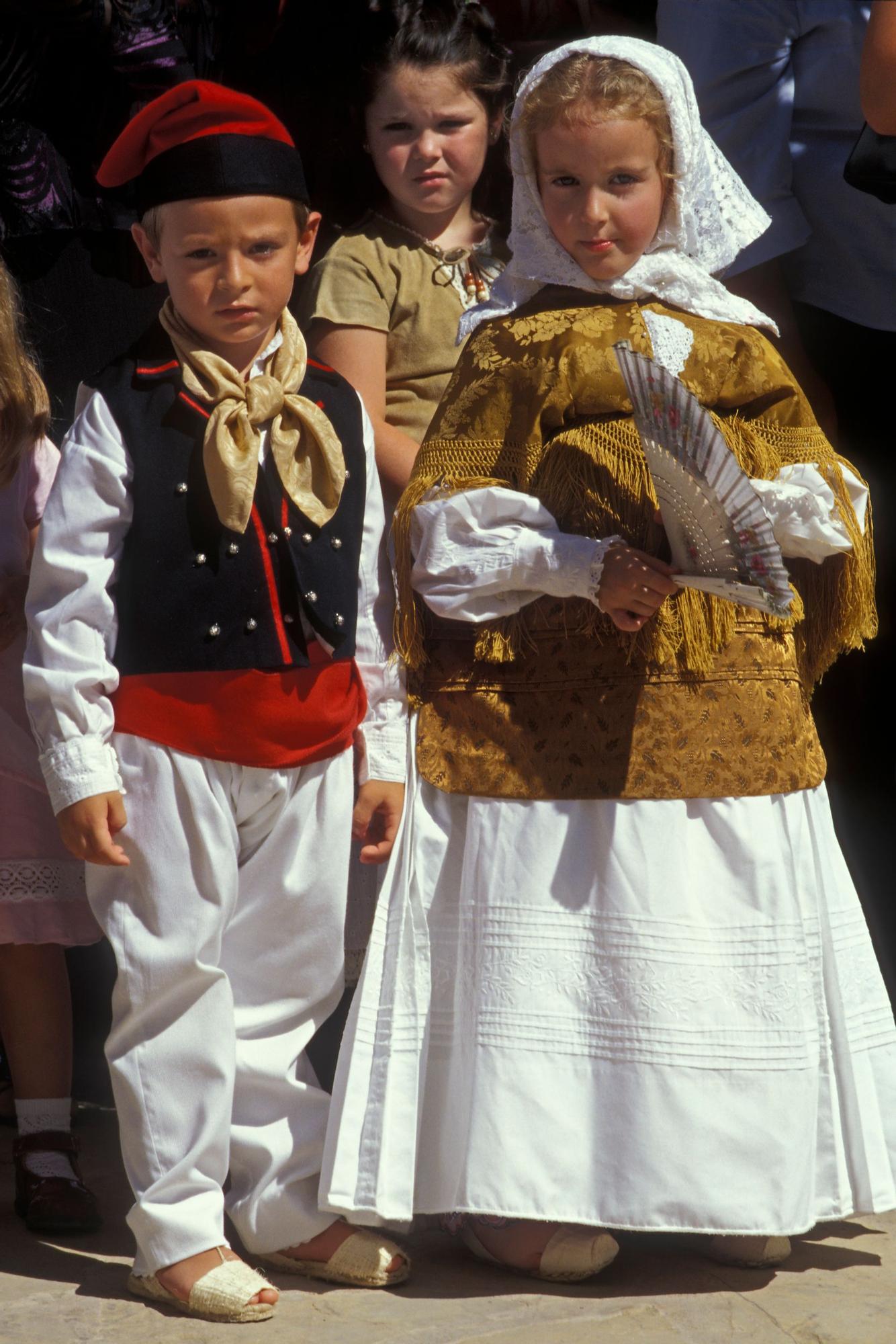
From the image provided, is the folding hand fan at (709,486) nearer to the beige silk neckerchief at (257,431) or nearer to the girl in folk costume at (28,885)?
the beige silk neckerchief at (257,431)

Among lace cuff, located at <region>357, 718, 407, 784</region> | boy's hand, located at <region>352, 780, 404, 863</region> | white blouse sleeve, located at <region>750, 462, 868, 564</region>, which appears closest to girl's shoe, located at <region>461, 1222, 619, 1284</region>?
boy's hand, located at <region>352, 780, 404, 863</region>

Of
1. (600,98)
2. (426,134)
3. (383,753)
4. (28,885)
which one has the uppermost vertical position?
(426,134)

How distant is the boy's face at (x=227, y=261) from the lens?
2.69 meters

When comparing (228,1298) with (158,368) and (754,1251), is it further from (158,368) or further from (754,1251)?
(158,368)

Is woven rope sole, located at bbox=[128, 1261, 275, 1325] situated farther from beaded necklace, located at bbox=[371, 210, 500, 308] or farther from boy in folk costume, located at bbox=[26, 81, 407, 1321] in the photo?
beaded necklace, located at bbox=[371, 210, 500, 308]

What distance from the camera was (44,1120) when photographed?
10.3ft

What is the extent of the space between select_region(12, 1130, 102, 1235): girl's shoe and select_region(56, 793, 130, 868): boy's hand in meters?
0.80

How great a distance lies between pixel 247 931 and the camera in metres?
2.77

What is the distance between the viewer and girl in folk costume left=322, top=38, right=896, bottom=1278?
2.70m

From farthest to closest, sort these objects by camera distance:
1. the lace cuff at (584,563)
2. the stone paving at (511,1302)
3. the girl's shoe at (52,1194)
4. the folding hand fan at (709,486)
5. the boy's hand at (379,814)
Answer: the girl's shoe at (52,1194) < the boy's hand at (379,814) < the lace cuff at (584,563) < the stone paving at (511,1302) < the folding hand fan at (709,486)

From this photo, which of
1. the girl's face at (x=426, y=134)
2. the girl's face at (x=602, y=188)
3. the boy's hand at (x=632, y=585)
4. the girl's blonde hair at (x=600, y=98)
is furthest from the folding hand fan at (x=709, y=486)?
the girl's face at (x=426, y=134)

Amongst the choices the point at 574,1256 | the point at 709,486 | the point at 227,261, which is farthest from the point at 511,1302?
the point at 227,261

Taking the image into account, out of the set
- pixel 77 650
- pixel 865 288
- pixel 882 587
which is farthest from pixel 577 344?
pixel 882 587

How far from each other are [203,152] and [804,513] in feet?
3.80
